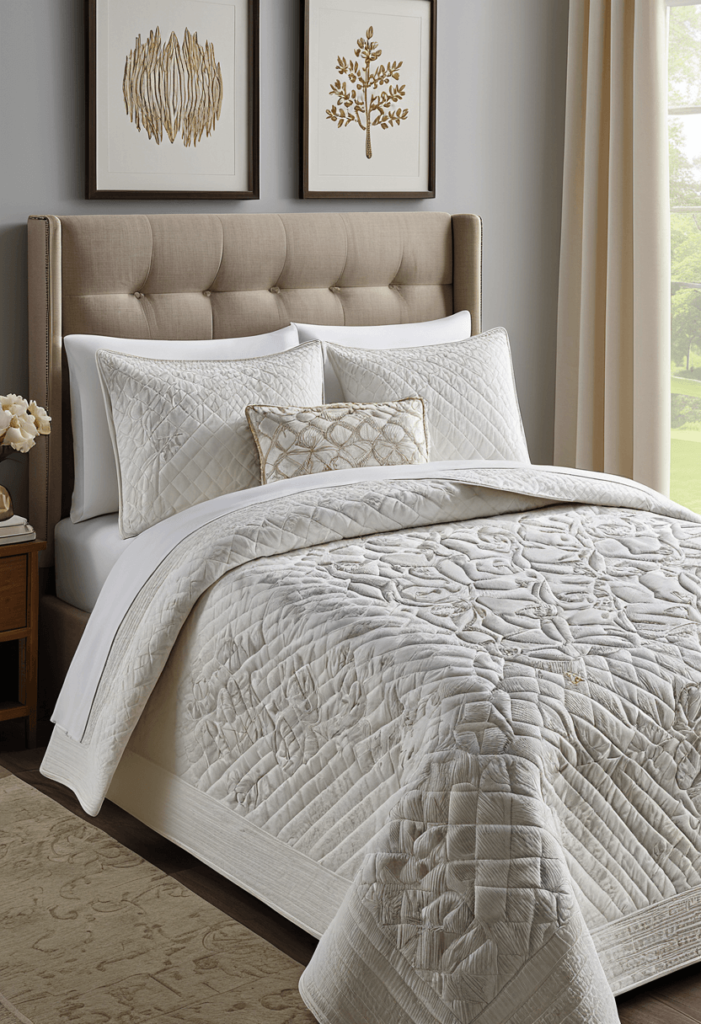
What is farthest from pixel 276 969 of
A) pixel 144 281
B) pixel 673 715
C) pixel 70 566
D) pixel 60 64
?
pixel 60 64

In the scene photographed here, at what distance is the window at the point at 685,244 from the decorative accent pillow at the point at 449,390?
1.66 meters

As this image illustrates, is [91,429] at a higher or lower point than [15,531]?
higher

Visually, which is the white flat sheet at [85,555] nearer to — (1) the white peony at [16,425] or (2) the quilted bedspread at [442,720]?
(1) the white peony at [16,425]

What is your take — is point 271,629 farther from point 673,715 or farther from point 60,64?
point 60,64

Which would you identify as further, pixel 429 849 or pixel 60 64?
pixel 60 64

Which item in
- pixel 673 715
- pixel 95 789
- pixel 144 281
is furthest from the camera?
pixel 144 281

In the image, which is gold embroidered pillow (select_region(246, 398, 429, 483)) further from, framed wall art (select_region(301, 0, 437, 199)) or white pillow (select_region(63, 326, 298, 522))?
framed wall art (select_region(301, 0, 437, 199))

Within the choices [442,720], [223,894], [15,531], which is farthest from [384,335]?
[442,720]

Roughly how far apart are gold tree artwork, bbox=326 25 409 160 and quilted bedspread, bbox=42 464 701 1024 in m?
1.64

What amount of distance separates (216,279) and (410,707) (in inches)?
78.1

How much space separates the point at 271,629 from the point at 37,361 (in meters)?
1.38

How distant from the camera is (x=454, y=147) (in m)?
4.28

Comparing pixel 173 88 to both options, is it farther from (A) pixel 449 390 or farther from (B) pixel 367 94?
(A) pixel 449 390

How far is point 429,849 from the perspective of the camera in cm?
176
